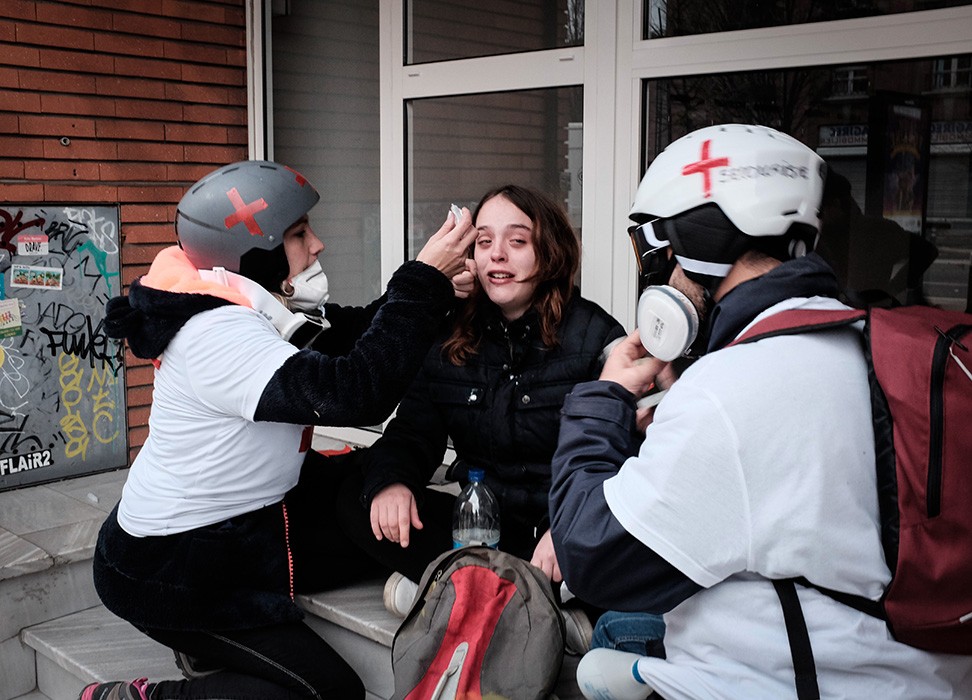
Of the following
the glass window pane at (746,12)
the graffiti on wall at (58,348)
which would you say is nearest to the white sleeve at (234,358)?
the glass window pane at (746,12)

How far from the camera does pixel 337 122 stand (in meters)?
5.70

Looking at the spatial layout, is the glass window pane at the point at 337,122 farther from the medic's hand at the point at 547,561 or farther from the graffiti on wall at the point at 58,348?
the medic's hand at the point at 547,561

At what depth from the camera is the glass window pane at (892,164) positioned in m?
3.31

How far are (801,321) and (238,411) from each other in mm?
1635

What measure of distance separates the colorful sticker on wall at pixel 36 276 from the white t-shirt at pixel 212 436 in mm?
2227

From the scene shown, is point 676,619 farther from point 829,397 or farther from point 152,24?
point 152,24

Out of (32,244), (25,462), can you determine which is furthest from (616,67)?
(25,462)

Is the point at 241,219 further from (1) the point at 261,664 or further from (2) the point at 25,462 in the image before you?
(2) the point at 25,462

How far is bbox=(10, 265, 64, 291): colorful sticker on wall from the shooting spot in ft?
16.2

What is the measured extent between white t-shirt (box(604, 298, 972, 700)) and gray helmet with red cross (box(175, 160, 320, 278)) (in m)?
1.55

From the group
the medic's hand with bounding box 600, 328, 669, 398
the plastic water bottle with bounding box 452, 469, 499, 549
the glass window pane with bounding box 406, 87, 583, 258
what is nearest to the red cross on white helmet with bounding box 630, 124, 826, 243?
the medic's hand with bounding box 600, 328, 669, 398

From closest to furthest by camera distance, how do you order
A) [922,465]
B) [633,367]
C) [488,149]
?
[922,465] < [633,367] < [488,149]

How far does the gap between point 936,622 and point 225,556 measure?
2.04 metres

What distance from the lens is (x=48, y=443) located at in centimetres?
512
